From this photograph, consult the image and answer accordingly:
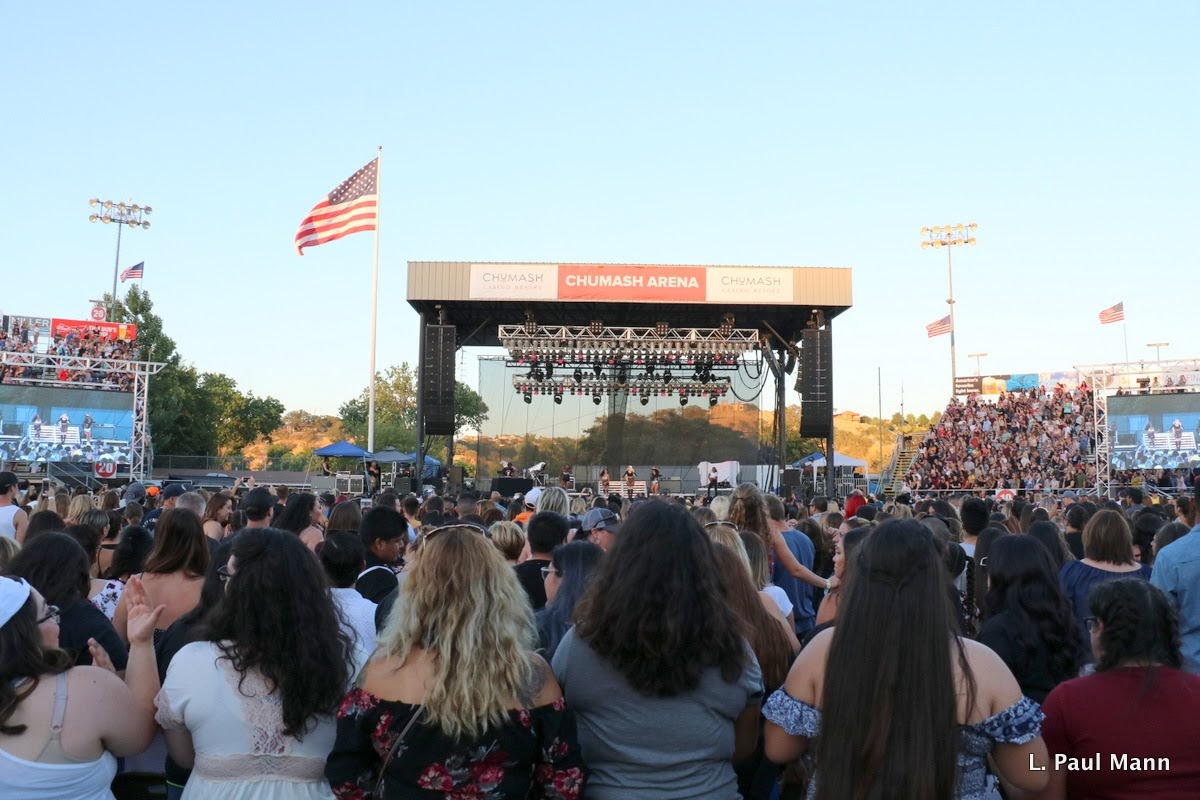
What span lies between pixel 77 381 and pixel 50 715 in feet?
86.1

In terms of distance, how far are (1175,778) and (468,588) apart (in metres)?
1.90

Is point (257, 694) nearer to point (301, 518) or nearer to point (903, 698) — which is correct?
point (903, 698)

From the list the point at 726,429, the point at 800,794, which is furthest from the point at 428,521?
the point at 726,429

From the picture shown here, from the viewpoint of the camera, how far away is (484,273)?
21.5m

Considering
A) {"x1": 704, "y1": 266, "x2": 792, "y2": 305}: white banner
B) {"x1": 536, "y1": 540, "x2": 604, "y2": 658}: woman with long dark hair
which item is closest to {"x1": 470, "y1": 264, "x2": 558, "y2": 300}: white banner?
{"x1": 704, "y1": 266, "x2": 792, "y2": 305}: white banner

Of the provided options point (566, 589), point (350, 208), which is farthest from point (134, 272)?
point (566, 589)

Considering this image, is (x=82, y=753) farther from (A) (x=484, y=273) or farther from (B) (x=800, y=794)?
(A) (x=484, y=273)

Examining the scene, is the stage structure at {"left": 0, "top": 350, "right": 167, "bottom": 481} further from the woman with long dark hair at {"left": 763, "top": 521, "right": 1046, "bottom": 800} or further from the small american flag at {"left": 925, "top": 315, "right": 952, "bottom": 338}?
the small american flag at {"left": 925, "top": 315, "right": 952, "bottom": 338}

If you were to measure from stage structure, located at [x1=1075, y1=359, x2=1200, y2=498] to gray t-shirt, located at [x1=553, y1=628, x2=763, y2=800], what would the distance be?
23.6 metres

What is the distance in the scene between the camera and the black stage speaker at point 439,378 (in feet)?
70.1

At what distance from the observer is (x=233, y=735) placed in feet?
8.41

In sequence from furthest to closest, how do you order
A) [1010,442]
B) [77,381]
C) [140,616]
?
[1010,442] < [77,381] < [140,616]

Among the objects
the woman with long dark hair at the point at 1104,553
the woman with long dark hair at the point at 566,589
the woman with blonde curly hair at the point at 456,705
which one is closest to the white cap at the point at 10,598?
the woman with blonde curly hair at the point at 456,705

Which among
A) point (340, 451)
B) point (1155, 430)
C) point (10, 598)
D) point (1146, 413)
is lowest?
point (10, 598)
